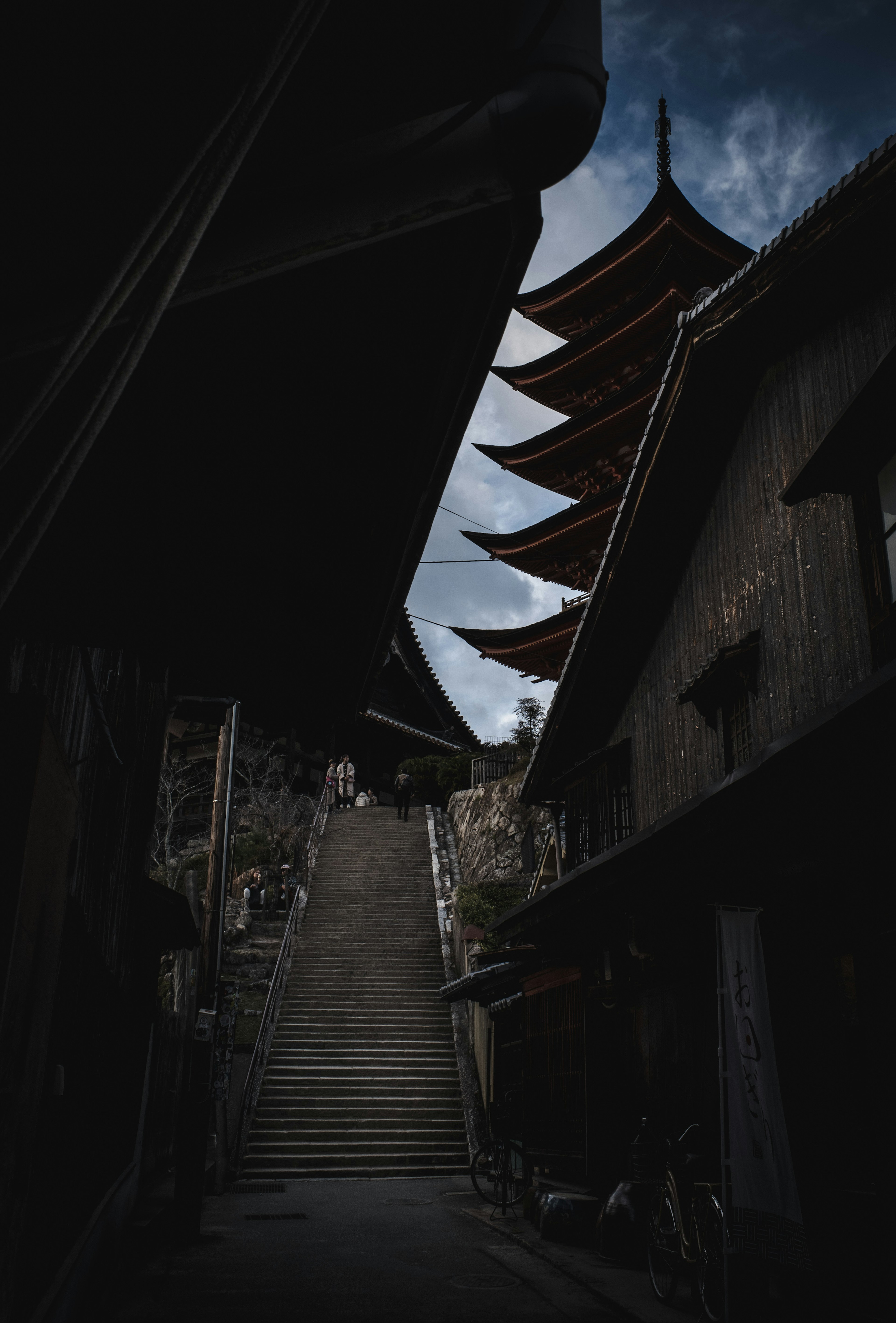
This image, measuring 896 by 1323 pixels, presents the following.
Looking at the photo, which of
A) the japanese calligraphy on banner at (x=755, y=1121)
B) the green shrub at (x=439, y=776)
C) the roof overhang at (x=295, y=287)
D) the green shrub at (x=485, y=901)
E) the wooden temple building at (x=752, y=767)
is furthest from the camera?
the green shrub at (x=439, y=776)

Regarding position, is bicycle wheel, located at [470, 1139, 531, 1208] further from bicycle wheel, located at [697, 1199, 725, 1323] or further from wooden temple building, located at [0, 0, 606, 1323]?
wooden temple building, located at [0, 0, 606, 1323]

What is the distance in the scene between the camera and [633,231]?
26.7 meters

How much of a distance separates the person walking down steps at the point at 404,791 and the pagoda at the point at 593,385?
301 inches

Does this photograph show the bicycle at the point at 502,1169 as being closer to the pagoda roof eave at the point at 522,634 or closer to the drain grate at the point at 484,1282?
the drain grate at the point at 484,1282

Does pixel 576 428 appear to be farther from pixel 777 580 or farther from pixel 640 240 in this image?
pixel 777 580

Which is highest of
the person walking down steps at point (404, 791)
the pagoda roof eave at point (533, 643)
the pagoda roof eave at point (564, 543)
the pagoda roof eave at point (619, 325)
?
the pagoda roof eave at point (619, 325)

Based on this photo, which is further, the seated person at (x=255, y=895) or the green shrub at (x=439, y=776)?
the green shrub at (x=439, y=776)

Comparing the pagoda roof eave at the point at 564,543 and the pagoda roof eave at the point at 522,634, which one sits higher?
the pagoda roof eave at the point at 564,543

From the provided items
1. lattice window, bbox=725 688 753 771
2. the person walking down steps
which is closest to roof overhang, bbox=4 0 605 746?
lattice window, bbox=725 688 753 771

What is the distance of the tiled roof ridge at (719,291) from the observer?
7664mm

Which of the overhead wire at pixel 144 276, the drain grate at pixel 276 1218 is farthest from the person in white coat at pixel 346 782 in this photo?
the overhead wire at pixel 144 276

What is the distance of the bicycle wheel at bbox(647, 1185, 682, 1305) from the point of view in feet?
25.3

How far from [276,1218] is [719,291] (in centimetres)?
1216

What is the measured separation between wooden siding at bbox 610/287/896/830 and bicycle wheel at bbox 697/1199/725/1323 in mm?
3710
